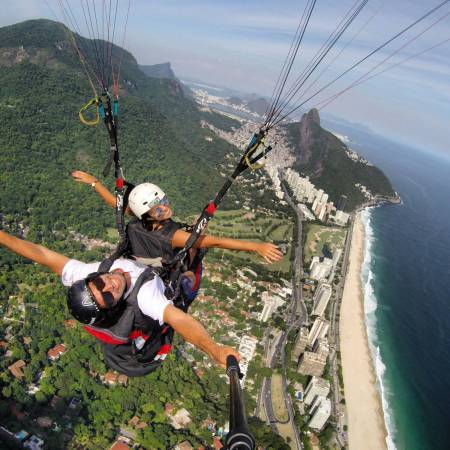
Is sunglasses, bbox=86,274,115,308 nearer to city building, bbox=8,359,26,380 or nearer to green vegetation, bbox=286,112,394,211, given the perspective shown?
city building, bbox=8,359,26,380

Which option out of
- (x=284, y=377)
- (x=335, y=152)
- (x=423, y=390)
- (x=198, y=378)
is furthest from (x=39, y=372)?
(x=335, y=152)

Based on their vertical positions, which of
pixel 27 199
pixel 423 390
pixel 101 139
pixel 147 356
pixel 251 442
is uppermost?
pixel 251 442

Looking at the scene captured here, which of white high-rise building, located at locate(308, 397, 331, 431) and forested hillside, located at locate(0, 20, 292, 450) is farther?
white high-rise building, located at locate(308, 397, 331, 431)

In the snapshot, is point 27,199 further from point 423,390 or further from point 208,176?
point 423,390

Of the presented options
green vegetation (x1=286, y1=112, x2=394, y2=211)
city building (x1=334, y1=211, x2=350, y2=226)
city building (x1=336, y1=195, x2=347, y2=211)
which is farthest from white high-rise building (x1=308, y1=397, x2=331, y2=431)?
green vegetation (x1=286, y1=112, x2=394, y2=211)

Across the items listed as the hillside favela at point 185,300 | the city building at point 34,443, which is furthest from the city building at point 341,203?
the city building at point 34,443

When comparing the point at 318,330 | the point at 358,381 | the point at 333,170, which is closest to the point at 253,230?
the point at 318,330
